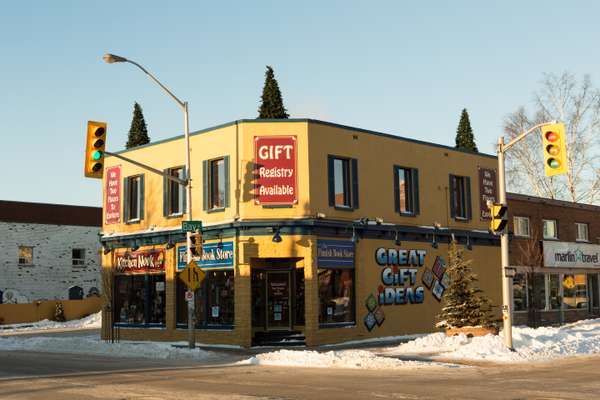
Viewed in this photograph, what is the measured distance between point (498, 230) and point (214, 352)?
9882 millimetres

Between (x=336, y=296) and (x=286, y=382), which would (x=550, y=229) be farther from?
(x=286, y=382)

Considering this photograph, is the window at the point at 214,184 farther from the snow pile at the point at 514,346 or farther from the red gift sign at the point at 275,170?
the snow pile at the point at 514,346

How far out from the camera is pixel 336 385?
14953 mm

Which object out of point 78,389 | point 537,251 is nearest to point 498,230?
point 78,389

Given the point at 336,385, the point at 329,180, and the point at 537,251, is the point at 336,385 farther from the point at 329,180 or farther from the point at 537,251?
the point at 537,251

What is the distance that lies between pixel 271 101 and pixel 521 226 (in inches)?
599

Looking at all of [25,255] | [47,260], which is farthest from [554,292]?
[25,255]

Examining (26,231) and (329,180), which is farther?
(26,231)

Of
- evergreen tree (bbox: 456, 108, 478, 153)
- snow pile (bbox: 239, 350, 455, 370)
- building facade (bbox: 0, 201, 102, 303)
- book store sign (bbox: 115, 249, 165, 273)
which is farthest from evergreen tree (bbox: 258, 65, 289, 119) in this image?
building facade (bbox: 0, 201, 102, 303)

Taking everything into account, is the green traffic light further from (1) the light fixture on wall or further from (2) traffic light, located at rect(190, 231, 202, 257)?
(1) the light fixture on wall

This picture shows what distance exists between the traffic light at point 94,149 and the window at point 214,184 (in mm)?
8557

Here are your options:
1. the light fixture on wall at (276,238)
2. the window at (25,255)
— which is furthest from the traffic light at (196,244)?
the window at (25,255)

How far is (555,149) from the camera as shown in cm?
1928

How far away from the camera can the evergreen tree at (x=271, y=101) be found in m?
33.5
